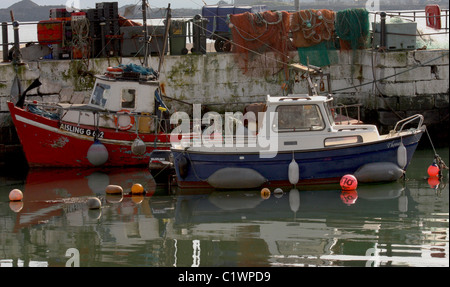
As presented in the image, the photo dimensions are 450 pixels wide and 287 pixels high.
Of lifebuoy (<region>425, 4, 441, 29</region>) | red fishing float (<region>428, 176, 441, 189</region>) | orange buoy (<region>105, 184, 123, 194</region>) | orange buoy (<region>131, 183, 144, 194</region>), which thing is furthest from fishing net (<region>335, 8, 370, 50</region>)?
orange buoy (<region>105, 184, 123, 194</region>)

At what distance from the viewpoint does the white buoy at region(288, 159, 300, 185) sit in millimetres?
15023

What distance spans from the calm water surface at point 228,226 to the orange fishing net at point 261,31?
5.24 metres

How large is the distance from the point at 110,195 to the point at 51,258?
12.7ft

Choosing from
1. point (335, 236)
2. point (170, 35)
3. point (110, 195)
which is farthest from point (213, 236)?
point (170, 35)

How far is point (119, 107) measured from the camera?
18.1 m

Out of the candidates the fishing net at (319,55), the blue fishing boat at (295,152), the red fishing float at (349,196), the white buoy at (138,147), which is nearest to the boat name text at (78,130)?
the white buoy at (138,147)

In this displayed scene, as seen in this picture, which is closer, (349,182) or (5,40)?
(349,182)

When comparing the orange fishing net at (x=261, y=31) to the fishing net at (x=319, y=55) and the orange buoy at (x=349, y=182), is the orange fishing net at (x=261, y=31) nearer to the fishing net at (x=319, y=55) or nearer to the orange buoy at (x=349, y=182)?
the fishing net at (x=319, y=55)

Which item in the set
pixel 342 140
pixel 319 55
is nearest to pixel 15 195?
pixel 342 140

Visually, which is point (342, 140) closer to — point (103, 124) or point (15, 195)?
point (103, 124)

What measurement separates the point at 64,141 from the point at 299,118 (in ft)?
19.3

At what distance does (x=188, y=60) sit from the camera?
65.3ft
